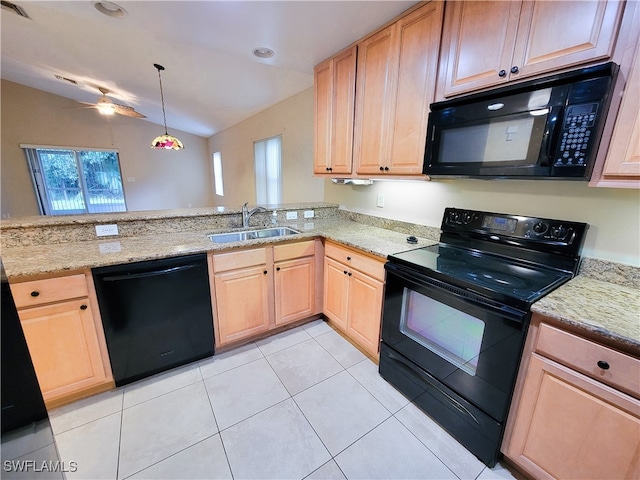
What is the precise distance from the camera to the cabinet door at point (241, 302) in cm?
194

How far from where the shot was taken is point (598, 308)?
3.35ft

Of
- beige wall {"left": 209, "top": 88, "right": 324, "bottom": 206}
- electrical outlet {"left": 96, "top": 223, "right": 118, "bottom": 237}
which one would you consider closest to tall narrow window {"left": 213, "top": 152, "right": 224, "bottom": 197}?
beige wall {"left": 209, "top": 88, "right": 324, "bottom": 206}

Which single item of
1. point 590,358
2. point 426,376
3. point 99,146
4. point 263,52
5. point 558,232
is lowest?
point 426,376

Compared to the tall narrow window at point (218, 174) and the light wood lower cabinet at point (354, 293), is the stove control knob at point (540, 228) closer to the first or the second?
the light wood lower cabinet at point (354, 293)

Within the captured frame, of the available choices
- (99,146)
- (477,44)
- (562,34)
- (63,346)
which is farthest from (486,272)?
(99,146)

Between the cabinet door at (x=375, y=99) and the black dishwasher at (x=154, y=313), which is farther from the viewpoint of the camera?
the cabinet door at (x=375, y=99)

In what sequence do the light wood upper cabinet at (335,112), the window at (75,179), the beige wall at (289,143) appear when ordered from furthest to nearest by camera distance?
the window at (75,179) < the beige wall at (289,143) < the light wood upper cabinet at (335,112)

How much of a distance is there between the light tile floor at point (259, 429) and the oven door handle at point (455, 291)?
2.72 ft

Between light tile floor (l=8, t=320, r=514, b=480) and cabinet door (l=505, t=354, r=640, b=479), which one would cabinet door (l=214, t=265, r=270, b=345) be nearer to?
light tile floor (l=8, t=320, r=514, b=480)

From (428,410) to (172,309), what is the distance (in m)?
1.72

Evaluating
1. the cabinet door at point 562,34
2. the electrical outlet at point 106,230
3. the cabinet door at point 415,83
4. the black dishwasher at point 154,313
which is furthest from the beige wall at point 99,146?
the cabinet door at point 562,34

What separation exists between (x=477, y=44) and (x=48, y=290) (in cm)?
254

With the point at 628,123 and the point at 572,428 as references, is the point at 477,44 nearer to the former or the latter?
the point at 628,123

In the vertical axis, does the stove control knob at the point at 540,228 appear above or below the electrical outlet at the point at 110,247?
above
